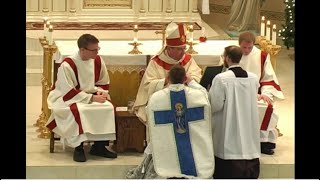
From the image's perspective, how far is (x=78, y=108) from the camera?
23.4 ft

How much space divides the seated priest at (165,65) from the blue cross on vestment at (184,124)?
0.58 metres

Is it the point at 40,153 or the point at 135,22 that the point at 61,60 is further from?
the point at 135,22

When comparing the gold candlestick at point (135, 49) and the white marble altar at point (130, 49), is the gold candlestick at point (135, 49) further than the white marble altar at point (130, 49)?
Yes

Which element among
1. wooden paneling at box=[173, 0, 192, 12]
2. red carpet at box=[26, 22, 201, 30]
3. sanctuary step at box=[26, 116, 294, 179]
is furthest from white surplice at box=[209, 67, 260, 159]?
wooden paneling at box=[173, 0, 192, 12]

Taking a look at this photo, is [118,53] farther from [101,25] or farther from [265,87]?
[101,25]

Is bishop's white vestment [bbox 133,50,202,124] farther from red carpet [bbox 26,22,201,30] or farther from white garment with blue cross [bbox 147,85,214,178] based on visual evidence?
red carpet [bbox 26,22,201,30]

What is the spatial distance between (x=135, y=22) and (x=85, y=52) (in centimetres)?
550

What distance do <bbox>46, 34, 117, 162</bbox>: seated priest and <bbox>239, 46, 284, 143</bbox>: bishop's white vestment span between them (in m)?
1.40

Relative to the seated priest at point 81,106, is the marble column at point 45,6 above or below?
above

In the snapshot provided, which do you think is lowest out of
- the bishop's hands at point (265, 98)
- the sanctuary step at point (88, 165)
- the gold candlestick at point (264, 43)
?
the sanctuary step at point (88, 165)

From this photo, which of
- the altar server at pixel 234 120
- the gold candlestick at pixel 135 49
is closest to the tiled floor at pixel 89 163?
the altar server at pixel 234 120

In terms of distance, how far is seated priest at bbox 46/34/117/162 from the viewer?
280 inches

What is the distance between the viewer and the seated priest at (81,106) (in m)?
7.12

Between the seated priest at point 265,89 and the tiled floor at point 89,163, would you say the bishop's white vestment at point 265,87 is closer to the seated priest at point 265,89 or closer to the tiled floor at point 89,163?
the seated priest at point 265,89
